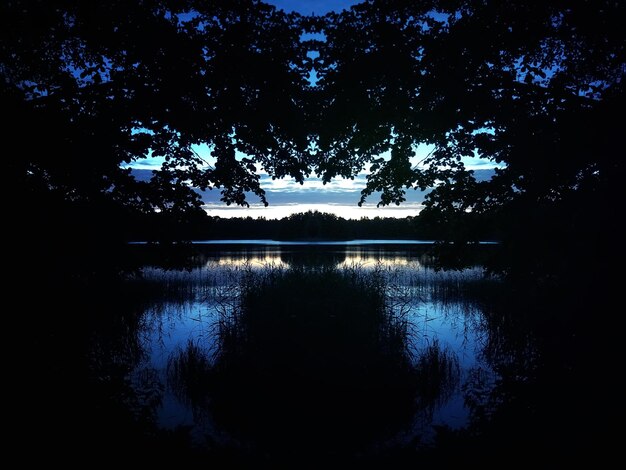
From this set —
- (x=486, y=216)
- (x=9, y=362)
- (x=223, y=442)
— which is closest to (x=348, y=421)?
(x=223, y=442)

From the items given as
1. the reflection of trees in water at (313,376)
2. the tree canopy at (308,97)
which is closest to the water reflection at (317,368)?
the reflection of trees in water at (313,376)

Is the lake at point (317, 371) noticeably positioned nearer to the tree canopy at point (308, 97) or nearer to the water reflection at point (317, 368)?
the water reflection at point (317, 368)

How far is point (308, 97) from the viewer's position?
10.4m

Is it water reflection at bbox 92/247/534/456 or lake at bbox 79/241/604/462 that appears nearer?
lake at bbox 79/241/604/462

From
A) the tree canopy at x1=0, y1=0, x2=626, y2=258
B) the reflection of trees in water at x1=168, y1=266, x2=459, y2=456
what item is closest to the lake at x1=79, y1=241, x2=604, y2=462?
the reflection of trees in water at x1=168, y1=266, x2=459, y2=456

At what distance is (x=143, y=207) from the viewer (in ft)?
28.3

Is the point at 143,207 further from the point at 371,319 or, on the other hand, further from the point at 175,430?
the point at 371,319

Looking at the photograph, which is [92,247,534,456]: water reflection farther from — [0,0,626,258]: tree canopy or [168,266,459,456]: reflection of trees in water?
[0,0,626,258]: tree canopy

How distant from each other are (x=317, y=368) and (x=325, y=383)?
29.1 inches

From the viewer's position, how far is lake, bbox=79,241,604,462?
6.55m

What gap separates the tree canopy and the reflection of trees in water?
147 inches

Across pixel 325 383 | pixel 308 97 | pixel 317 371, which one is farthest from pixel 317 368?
pixel 308 97

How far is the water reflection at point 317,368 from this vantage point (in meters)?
6.68

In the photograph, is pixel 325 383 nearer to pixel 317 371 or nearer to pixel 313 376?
pixel 313 376
